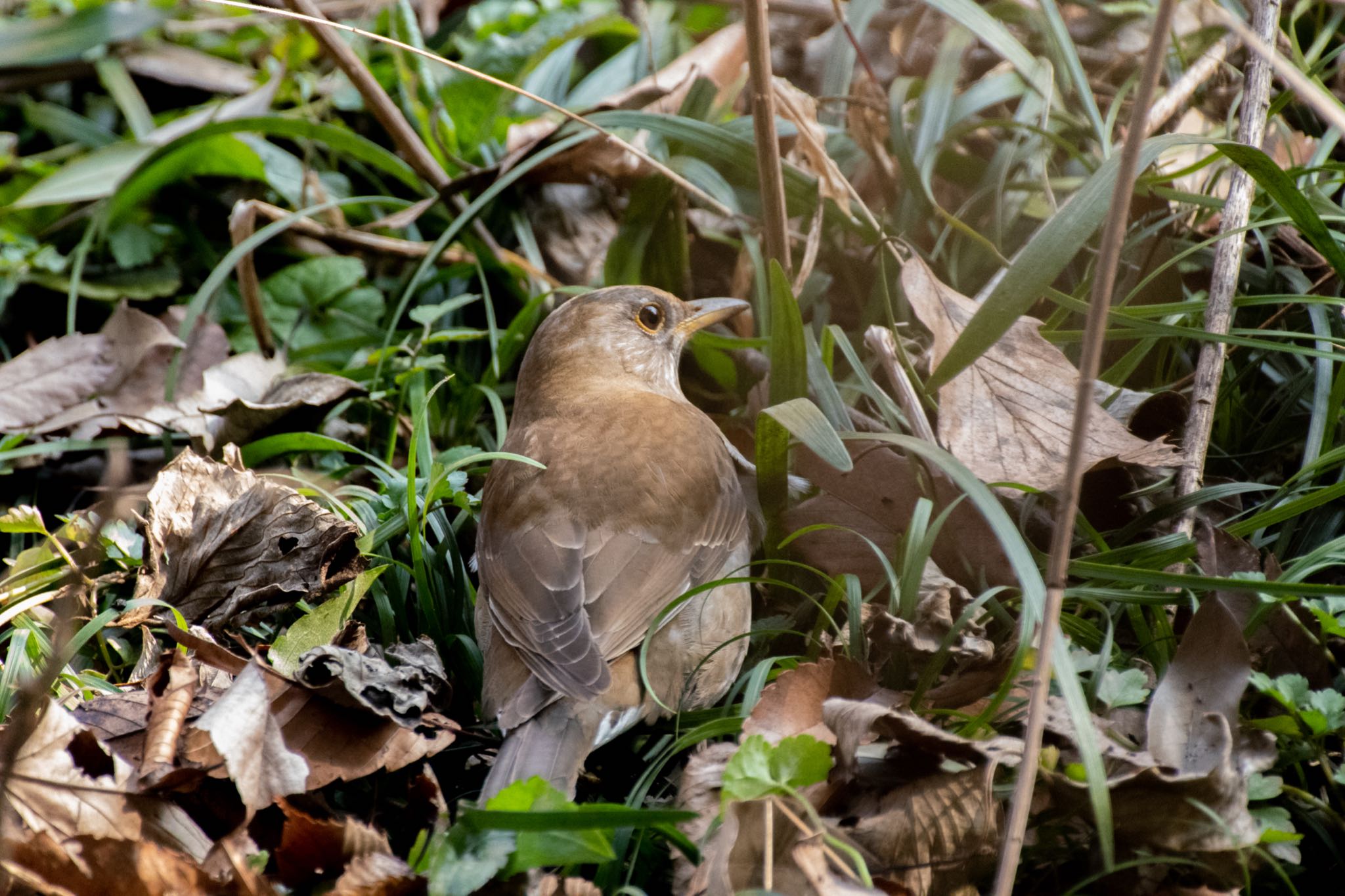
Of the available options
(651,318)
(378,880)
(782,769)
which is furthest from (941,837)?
(651,318)

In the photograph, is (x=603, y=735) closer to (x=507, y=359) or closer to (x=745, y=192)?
(x=507, y=359)

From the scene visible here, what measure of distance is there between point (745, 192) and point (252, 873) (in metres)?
3.18

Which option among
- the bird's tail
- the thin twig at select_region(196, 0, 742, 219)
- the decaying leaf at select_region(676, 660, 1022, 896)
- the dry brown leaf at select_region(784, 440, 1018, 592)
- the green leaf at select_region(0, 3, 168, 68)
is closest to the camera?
the decaying leaf at select_region(676, 660, 1022, 896)

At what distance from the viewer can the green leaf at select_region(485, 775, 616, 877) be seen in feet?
6.89

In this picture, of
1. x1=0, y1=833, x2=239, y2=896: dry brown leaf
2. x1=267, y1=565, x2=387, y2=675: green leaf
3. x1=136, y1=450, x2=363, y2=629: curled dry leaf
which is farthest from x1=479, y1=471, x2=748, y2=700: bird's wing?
x1=0, y1=833, x2=239, y2=896: dry brown leaf

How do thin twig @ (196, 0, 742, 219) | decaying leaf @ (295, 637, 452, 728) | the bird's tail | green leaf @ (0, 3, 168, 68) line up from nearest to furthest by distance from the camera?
the bird's tail < decaying leaf @ (295, 637, 452, 728) < thin twig @ (196, 0, 742, 219) < green leaf @ (0, 3, 168, 68)

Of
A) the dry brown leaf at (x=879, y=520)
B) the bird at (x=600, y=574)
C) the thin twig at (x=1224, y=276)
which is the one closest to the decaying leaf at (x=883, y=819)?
the bird at (x=600, y=574)

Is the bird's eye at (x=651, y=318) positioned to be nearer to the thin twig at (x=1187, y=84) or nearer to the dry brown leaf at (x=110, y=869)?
the thin twig at (x=1187, y=84)

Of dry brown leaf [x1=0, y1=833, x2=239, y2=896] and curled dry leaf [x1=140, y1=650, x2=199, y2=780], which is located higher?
dry brown leaf [x1=0, y1=833, x2=239, y2=896]

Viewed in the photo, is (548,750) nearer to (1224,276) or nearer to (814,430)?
(814,430)

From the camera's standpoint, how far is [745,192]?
14.7ft

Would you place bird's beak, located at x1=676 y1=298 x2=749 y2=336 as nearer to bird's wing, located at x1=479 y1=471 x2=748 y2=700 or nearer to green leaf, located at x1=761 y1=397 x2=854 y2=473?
bird's wing, located at x1=479 y1=471 x2=748 y2=700

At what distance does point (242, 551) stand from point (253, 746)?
96cm

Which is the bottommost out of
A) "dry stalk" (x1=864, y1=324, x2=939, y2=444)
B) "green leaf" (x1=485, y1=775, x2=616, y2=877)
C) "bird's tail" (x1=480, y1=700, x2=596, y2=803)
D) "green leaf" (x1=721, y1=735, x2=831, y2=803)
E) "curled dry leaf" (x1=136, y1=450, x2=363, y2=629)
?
"curled dry leaf" (x1=136, y1=450, x2=363, y2=629)
